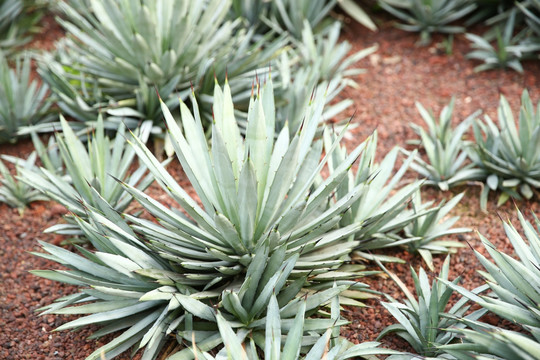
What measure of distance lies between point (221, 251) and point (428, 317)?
1089 mm

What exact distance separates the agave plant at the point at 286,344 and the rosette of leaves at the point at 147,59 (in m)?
2.05

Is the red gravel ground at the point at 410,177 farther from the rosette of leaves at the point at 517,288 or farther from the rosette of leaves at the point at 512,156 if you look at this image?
the rosette of leaves at the point at 517,288

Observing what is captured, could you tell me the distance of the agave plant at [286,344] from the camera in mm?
2457

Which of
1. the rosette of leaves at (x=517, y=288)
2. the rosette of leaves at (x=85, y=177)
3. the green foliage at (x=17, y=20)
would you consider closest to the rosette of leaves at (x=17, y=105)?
the rosette of leaves at (x=85, y=177)

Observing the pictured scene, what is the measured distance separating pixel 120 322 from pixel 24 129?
2094 millimetres

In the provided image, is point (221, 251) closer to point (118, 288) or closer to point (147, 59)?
point (118, 288)

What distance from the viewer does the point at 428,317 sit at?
2.86m

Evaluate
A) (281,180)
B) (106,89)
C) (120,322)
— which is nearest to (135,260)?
(120,322)

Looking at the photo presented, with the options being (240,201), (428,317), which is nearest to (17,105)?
(240,201)

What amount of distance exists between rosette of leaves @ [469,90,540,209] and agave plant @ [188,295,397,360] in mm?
1684

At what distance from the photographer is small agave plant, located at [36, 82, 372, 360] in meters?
2.68

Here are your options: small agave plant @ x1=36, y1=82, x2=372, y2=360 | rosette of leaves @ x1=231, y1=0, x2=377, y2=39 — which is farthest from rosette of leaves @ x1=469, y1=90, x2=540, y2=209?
rosette of leaves @ x1=231, y1=0, x2=377, y2=39

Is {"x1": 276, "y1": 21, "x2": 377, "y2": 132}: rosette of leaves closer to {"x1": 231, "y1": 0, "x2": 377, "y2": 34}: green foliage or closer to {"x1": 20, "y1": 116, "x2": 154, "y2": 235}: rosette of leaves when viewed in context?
{"x1": 231, "y1": 0, "x2": 377, "y2": 34}: green foliage

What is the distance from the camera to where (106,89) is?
4449 millimetres
